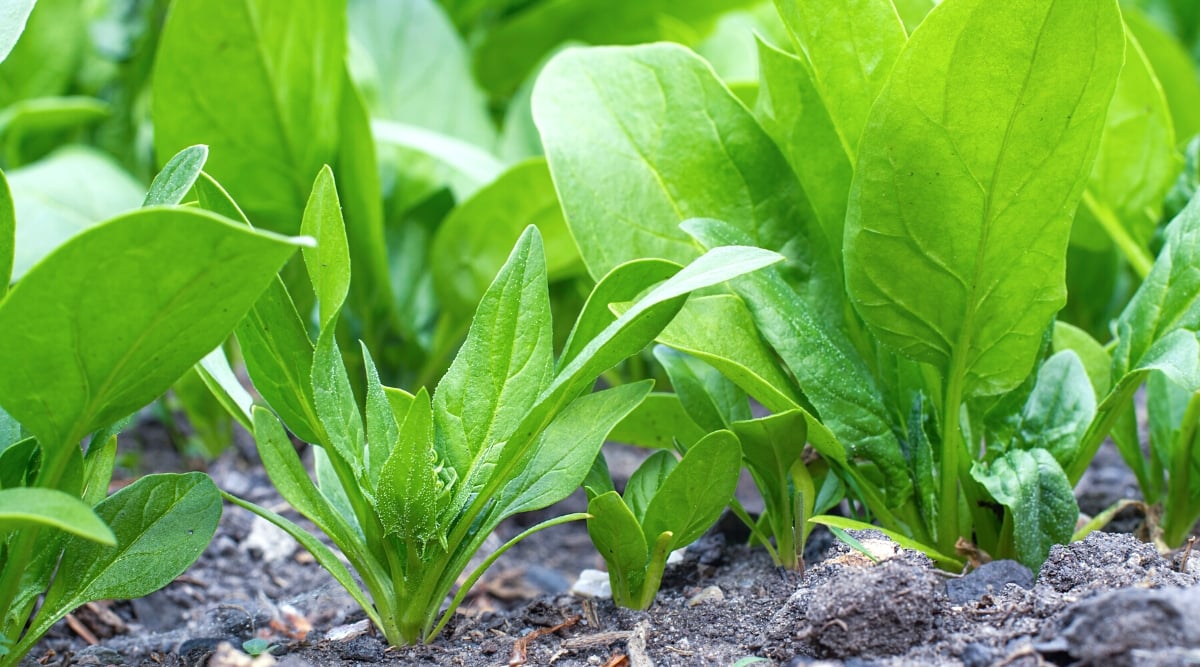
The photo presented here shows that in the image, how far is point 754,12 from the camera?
2295mm

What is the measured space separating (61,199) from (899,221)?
1400 millimetres

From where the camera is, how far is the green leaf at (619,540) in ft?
3.01

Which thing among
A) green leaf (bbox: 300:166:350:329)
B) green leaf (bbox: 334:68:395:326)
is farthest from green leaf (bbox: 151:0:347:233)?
green leaf (bbox: 300:166:350:329)

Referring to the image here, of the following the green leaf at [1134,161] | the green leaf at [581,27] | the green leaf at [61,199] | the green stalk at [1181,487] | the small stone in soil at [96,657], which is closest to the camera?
the small stone in soil at [96,657]

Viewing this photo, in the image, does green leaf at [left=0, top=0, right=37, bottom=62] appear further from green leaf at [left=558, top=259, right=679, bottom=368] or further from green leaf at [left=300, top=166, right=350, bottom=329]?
green leaf at [left=558, top=259, right=679, bottom=368]

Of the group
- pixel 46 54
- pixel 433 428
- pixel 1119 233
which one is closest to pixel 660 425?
pixel 433 428

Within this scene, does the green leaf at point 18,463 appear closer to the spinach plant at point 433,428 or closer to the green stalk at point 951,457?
the spinach plant at point 433,428

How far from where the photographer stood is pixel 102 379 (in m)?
0.76

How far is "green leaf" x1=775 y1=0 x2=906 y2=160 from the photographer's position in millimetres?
961

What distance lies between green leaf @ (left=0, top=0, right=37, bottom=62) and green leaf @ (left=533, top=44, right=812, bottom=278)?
50 cm

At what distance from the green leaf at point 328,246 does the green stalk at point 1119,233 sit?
3.29ft

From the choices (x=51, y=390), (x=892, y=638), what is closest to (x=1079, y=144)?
(x=892, y=638)

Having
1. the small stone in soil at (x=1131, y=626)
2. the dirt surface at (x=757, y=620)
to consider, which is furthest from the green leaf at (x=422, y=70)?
the small stone in soil at (x=1131, y=626)

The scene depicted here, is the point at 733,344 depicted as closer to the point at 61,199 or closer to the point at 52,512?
the point at 52,512
